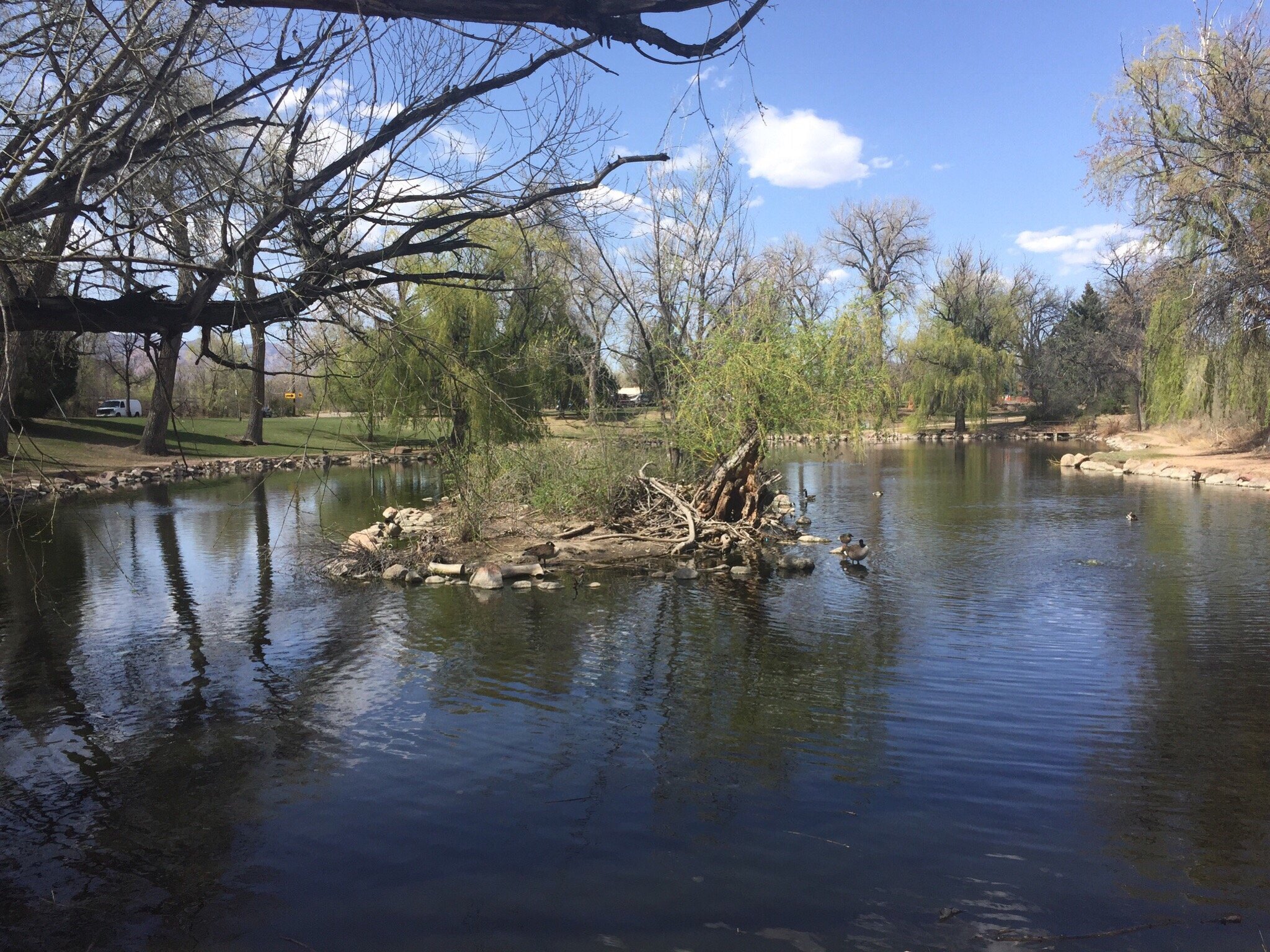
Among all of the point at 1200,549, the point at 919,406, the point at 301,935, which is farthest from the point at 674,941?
the point at 919,406

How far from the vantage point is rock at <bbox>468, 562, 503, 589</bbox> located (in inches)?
494

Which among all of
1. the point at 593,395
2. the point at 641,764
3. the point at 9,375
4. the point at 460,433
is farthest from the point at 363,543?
the point at 9,375

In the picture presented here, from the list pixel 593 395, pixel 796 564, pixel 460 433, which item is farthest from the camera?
pixel 593 395

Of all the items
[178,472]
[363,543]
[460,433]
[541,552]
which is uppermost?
[460,433]

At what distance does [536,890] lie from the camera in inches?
189

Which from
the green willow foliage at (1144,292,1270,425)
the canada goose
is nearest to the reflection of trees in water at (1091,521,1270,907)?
the canada goose

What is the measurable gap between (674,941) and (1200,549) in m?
13.3

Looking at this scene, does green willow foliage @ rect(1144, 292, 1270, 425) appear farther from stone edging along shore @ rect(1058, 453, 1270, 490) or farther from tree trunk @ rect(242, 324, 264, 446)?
tree trunk @ rect(242, 324, 264, 446)

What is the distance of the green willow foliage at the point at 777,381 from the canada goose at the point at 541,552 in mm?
3446

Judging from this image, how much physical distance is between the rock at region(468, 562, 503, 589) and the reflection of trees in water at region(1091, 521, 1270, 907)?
25.4 feet

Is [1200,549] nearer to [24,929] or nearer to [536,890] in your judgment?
[536,890]

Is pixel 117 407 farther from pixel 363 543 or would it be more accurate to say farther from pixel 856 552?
pixel 856 552

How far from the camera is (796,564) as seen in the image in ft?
45.4

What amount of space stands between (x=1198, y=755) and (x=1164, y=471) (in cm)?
2294
